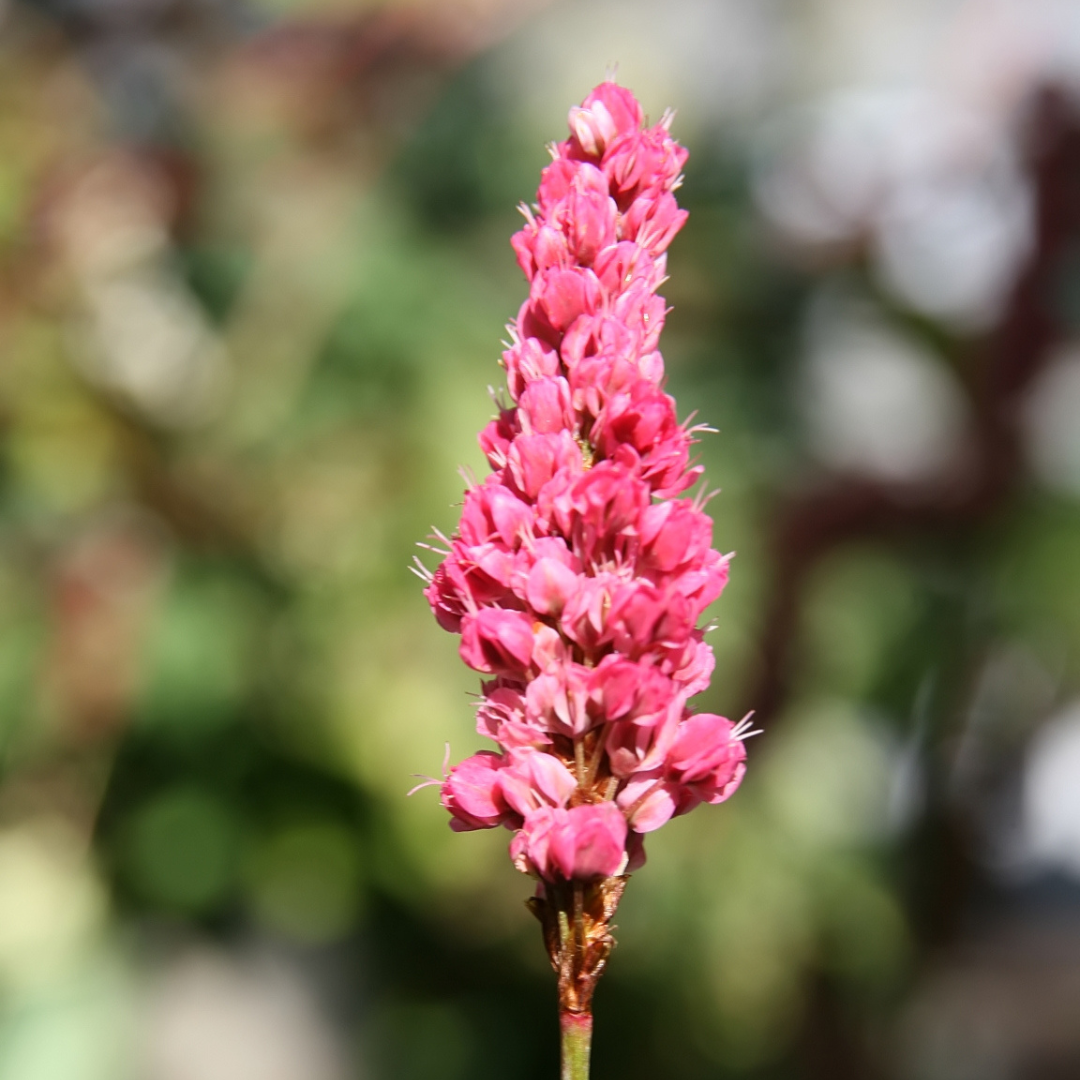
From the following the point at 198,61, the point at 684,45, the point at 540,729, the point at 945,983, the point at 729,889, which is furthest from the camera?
the point at 684,45

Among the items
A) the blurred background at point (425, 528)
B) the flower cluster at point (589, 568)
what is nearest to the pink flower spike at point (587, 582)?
the flower cluster at point (589, 568)

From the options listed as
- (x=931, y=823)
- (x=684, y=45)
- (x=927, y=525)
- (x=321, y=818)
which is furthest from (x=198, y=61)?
(x=931, y=823)

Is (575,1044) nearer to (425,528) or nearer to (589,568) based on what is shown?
(589,568)

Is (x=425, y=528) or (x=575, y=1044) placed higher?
(x=425, y=528)

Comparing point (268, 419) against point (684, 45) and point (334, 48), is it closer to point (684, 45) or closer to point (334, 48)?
point (334, 48)

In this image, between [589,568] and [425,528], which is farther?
[425,528]

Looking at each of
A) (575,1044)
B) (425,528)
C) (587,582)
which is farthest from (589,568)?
(425,528)
